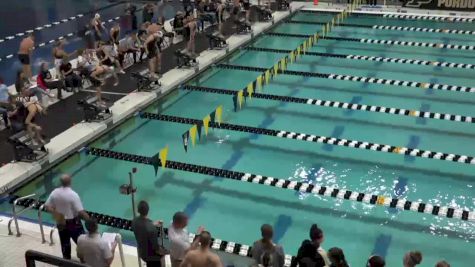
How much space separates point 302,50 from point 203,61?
8.10 feet

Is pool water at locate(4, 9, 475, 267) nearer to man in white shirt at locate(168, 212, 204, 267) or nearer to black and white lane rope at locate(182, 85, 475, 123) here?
black and white lane rope at locate(182, 85, 475, 123)

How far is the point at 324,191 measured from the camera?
271 inches

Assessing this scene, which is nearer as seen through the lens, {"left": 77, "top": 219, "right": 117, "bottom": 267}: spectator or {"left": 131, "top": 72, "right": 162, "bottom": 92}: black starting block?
{"left": 77, "top": 219, "right": 117, "bottom": 267}: spectator

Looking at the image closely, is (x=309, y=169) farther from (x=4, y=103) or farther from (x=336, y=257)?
(x=4, y=103)

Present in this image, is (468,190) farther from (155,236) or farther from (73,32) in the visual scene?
(73,32)

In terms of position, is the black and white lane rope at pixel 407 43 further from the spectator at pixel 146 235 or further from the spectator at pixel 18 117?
the spectator at pixel 146 235

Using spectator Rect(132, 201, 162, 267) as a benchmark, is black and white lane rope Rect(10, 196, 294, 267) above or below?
below

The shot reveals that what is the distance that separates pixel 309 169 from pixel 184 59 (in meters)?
4.82

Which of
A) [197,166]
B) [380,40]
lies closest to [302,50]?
[380,40]

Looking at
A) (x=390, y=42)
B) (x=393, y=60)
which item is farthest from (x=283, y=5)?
(x=393, y=60)

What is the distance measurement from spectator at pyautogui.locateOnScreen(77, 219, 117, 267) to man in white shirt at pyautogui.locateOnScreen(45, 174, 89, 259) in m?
0.66

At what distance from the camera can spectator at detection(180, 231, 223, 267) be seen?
3.91 m

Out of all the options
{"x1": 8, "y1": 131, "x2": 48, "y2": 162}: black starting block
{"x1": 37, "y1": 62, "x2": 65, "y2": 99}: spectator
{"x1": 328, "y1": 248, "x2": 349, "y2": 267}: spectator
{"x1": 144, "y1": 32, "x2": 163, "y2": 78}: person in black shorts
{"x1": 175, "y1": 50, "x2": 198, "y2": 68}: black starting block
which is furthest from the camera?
{"x1": 175, "y1": 50, "x2": 198, "y2": 68}: black starting block

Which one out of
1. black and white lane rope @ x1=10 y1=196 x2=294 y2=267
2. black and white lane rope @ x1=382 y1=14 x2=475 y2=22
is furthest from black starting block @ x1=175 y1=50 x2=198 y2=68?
black and white lane rope @ x1=382 y1=14 x2=475 y2=22
